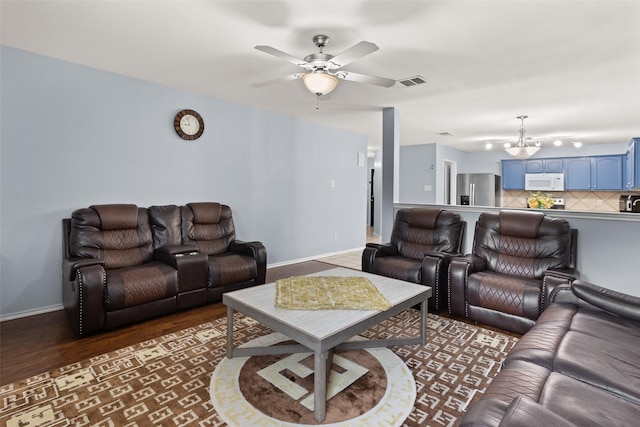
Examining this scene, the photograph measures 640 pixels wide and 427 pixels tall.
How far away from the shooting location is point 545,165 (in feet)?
26.7

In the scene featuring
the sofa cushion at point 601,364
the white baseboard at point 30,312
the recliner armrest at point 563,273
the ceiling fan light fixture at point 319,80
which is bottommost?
the white baseboard at point 30,312

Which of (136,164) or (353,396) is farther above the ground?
(136,164)

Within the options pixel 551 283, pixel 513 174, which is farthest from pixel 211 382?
pixel 513 174

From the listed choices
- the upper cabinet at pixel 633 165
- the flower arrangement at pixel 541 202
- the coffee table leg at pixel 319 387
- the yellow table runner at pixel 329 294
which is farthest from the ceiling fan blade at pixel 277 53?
the upper cabinet at pixel 633 165

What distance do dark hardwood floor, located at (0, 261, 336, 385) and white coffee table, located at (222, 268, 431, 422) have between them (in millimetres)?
984

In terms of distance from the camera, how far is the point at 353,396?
6.37 feet

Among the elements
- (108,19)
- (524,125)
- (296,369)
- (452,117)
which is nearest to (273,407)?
(296,369)

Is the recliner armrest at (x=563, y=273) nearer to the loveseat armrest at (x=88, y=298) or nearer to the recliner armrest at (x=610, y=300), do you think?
the recliner armrest at (x=610, y=300)

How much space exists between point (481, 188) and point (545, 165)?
1507 mm

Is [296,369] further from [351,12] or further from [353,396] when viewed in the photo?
[351,12]

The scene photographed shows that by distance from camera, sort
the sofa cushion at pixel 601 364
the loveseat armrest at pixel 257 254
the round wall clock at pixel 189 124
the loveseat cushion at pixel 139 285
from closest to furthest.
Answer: the sofa cushion at pixel 601 364
the loveseat cushion at pixel 139 285
the loveseat armrest at pixel 257 254
the round wall clock at pixel 189 124

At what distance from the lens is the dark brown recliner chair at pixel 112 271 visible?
Answer: 271cm

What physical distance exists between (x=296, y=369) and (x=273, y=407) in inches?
Answer: 15.9

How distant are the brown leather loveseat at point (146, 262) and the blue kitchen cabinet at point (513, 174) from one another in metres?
7.40
